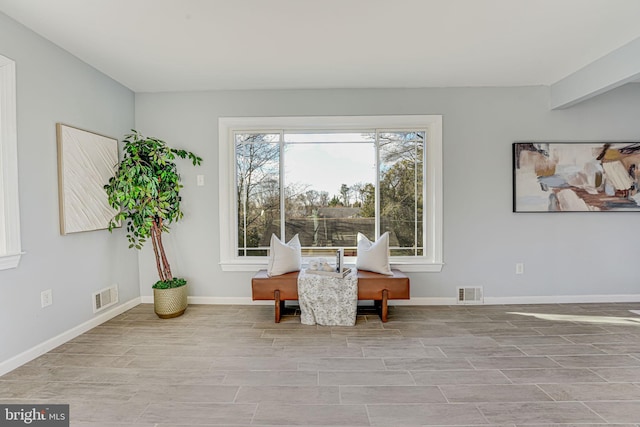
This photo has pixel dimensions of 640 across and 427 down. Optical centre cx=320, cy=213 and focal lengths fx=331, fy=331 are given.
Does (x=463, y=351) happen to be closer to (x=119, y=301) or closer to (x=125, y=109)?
(x=119, y=301)

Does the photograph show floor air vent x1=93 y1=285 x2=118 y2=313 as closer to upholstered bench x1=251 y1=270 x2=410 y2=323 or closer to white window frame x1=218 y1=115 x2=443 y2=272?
white window frame x1=218 y1=115 x2=443 y2=272

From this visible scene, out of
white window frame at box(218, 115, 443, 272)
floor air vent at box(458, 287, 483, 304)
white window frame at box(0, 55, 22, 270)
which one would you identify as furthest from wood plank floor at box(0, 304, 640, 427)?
white window frame at box(0, 55, 22, 270)

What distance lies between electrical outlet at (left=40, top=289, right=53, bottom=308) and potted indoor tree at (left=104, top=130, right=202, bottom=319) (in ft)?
2.65

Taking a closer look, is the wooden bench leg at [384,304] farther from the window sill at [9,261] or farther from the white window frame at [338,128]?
the window sill at [9,261]

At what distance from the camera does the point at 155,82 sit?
3648 millimetres

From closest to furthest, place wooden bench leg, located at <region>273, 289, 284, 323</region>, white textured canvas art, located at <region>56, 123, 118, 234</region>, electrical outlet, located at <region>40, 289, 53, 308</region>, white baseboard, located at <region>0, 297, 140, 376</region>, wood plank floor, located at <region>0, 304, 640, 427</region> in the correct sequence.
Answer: wood plank floor, located at <region>0, 304, 640, 427</region>
white baseboard, located at <region>0, 297, 140, 376</region>
electrical outlet, located at <region>40, 289, 53, 308</region>
white textured canvas art, located at <region>56, 123, 118, 234</region>
wooden bench leg, located at <region>273, 289, 284, 323</region>

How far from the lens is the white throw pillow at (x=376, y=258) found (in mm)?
3490

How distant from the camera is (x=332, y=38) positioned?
2.70m

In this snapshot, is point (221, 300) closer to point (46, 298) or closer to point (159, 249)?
point (159, 249)

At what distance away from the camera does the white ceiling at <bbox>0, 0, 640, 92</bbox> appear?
90.3 inches

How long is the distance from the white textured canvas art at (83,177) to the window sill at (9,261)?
1.59 ft

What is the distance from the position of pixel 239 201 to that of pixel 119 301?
1.70 meters

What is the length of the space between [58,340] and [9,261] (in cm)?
88

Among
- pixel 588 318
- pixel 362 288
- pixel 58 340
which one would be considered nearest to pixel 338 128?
pixel 362 288
